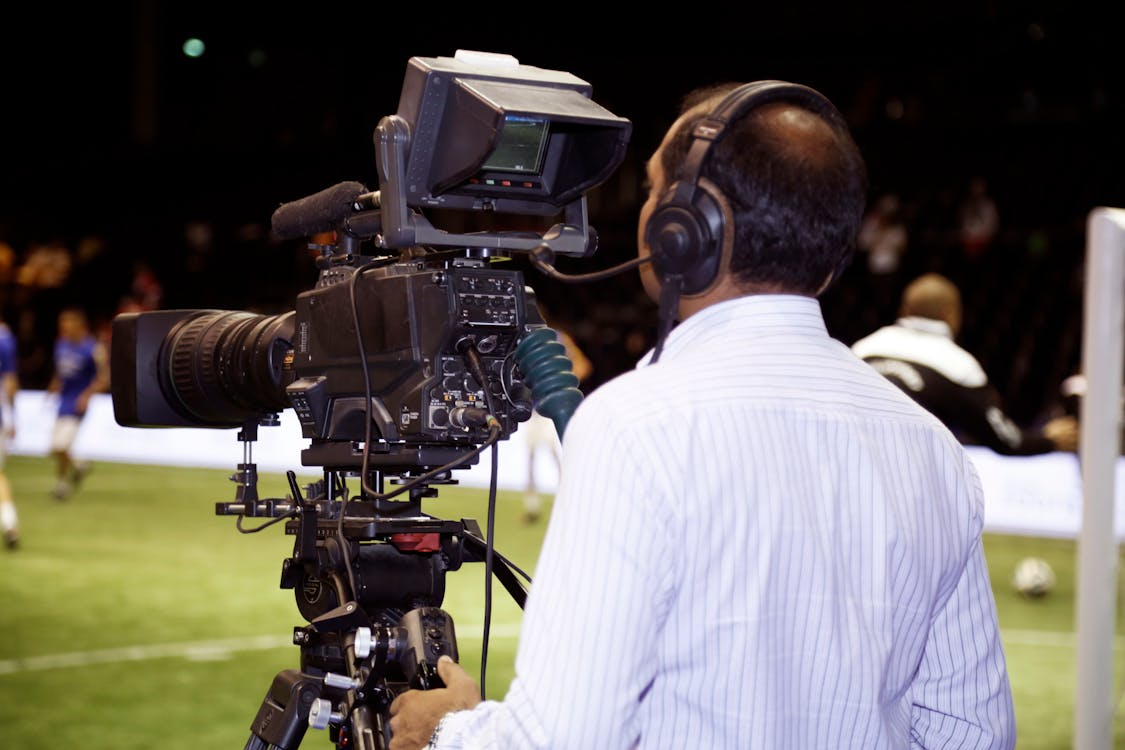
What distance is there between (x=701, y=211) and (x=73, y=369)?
1285 centimetres

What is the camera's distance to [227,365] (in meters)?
2.59

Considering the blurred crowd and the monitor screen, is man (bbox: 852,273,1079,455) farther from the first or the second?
the blurred crowd

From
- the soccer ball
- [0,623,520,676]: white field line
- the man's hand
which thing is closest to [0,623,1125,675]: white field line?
[0,623,520,676]: white field line

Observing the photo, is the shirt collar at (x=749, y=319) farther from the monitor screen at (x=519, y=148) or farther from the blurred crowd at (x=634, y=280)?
the blurred crowd at (x=634, y=280)

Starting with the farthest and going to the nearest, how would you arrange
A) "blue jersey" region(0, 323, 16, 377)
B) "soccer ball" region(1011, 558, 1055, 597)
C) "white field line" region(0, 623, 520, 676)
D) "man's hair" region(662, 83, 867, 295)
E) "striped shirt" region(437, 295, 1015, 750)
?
"blue jersey" region(0, 323, 16, 377), "soccer ball" region(1011, 558, 1055, 597), "white field line" region(0, 623, 520, 676), "man's hair" region(662, 83, 867, 295), "striped shirt" region(437, 295, 1015, 750)

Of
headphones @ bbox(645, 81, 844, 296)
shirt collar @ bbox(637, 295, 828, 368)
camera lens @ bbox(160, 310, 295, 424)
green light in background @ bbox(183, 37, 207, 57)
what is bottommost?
camera lens @ bbox(160, 310, 295, 424)

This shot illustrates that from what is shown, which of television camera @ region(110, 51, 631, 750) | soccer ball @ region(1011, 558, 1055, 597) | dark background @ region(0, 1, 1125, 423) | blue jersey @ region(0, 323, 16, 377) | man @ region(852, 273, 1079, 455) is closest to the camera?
television camera @ region(110, 51, 631, 750)

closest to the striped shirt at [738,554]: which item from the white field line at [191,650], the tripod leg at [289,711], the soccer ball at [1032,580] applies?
the tripod leg at [289,711]

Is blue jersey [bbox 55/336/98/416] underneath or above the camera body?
underneath

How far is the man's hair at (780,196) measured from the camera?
1.44m

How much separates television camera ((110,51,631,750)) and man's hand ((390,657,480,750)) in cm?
32

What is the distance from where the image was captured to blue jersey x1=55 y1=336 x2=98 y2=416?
43.3 feet

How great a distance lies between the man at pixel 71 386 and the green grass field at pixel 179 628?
0.62 meters

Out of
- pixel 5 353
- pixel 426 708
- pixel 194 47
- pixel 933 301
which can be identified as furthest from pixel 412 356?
pixel 194 47
